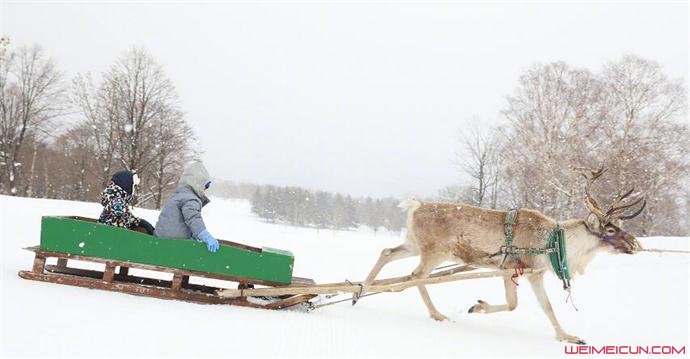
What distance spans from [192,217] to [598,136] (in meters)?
31.3

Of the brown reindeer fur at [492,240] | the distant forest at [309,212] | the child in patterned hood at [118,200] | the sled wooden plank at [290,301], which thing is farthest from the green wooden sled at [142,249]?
the distant forest at [309,212]

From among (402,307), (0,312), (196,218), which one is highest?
(196,218)

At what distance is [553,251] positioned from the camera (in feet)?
20.5

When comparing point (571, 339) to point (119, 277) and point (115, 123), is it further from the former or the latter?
point (115, 123)

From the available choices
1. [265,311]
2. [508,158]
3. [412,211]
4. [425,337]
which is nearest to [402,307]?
[412,211]

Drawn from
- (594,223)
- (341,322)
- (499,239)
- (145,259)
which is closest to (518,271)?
(499,239)

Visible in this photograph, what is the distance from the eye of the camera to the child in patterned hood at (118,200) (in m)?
5.82

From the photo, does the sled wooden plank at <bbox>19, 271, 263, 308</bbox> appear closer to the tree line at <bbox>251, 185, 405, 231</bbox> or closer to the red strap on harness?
the red strap on harness

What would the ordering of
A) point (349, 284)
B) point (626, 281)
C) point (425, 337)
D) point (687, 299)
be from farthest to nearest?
point (626, 281) → point (687, 299) → point (349, 284) → point (425, 337)

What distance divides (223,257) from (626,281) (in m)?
9.97

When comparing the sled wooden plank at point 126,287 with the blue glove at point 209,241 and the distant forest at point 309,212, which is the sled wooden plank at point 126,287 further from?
the distant forest at point 309,212

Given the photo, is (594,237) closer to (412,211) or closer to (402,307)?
(412,211)

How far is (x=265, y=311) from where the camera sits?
5.50m

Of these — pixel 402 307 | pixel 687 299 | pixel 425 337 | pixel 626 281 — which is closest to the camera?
pixel 425 337
